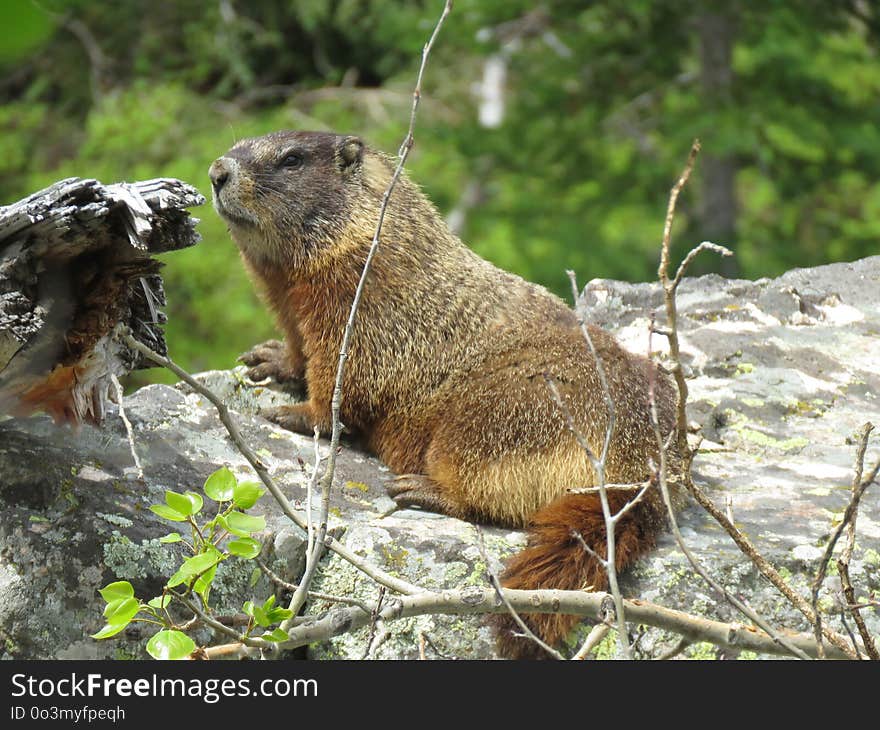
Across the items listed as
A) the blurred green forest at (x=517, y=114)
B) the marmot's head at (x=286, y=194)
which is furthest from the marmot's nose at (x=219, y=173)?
the blurred green forest at (x=517, y=114)

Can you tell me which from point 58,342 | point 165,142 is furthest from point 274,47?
point 58,342

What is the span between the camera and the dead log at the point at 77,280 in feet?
10.0

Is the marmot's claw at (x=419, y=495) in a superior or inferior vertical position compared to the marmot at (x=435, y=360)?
inferior

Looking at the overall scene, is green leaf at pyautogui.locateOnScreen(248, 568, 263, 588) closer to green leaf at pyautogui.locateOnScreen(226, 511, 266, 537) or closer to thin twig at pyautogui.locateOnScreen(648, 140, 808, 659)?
green leaf at pyautogui.locateOnScreen(226, 511, 266, 537)

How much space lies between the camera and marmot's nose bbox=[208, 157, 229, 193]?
15.8 feet

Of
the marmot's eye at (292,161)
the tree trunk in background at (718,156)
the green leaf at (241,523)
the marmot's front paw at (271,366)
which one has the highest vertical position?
the tree trunk in background at (718,156)

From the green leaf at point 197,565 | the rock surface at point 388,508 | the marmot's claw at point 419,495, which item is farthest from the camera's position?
the marmot's claw at point 419,495

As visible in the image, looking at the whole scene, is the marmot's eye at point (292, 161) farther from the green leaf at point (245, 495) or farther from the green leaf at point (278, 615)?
the green leaf at point (278, 615)

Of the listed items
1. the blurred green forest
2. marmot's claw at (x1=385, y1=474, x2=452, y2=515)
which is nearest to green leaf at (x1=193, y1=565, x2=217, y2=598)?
marmot's claw at (x1=385, y1=474, x2=452, y2=515)

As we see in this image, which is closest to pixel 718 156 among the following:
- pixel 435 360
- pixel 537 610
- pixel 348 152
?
pixel 348 152

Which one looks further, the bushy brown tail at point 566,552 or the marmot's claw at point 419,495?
the marmot's claw at point 419,495

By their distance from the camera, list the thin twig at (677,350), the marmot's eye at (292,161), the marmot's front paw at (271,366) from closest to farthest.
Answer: the thin twig at (677,350) → the marmot's eye at (292,161) → the marmot's front paw at (271,366)

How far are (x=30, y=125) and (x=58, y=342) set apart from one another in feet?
41.6

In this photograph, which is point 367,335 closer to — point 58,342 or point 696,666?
point 58,342
